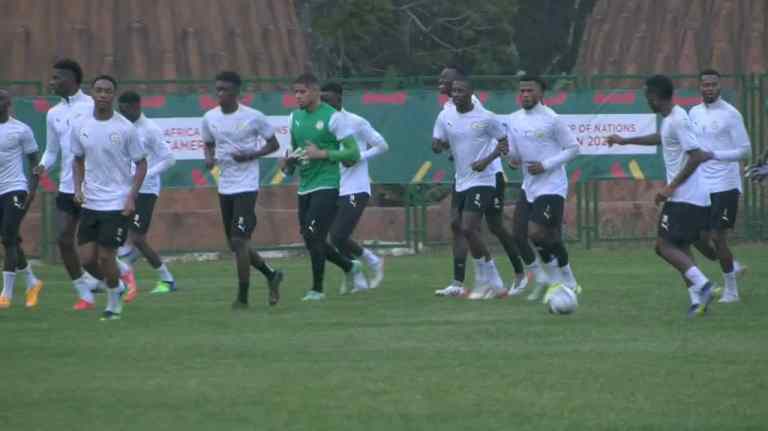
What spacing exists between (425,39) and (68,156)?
31.5m

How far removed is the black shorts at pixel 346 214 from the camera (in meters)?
17.4

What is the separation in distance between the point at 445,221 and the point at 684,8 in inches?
336

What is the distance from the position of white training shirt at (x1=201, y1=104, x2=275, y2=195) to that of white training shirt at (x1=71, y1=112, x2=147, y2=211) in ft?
5.75

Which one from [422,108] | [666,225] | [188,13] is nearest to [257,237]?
[422,108]

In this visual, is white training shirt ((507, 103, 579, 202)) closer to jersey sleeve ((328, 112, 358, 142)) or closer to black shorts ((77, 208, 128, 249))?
jersey sleeve ((328, 112, 358, 142))

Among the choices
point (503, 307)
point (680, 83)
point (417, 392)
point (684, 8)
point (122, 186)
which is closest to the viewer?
point (417, 392)

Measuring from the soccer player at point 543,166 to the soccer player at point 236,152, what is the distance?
7.63 feet

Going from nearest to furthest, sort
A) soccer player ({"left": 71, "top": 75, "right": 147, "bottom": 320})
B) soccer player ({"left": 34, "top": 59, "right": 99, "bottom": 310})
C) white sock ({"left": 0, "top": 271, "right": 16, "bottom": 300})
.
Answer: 1. soccer player ({"left": 71, "top": 75, "right": 147, "bottom": 320})
2. soccer player ({"left": 34, "top": 59, "right": 99, "bottom": 310})
3. white sock ({"left": 0, "top": 271, "right": 16, "bottom": 300})

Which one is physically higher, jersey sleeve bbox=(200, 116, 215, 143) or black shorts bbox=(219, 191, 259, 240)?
jersey sleeve bbox=(200, 116, 215, 143)

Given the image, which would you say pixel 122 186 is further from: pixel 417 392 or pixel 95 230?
pixel 417 392

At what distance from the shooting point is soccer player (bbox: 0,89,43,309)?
52.5ft

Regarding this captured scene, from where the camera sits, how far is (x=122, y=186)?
13875mm

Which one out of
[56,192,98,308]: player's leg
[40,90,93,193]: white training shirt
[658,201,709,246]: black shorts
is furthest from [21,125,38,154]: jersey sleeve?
[658,201,709,246]: black shorts

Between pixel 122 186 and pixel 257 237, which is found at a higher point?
pixel 122 186
